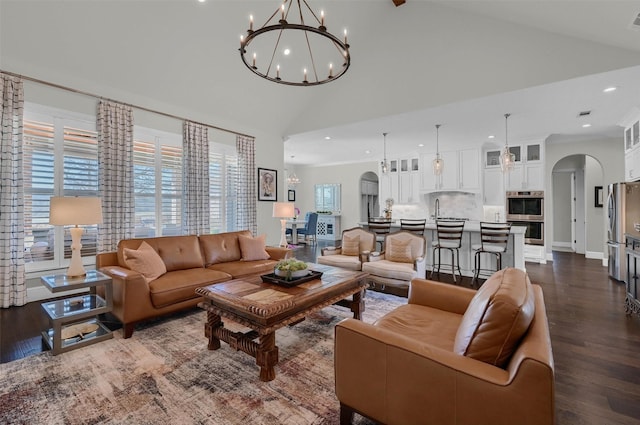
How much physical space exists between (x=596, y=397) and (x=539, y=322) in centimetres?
116

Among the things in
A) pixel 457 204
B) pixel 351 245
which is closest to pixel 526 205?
pixel 457 204

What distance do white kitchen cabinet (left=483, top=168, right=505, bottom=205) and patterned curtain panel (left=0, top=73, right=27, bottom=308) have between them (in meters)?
8.81

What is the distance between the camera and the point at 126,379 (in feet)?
6.85

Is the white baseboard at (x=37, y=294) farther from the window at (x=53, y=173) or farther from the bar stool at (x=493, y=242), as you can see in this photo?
the bar stool at (x=493, y=242)

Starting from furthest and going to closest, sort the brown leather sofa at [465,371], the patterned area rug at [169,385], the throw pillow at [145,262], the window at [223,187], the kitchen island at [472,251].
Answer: the window at [223,187] < the kitchen island at [472,251] < the throw pillow at [145,262] < the patterned area rug at [169,385] < the brown leather sofa at [465,371]

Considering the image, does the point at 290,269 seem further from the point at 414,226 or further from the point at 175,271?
the point at 414,226

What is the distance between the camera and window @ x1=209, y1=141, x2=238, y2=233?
5.66 metres

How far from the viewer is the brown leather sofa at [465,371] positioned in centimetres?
110

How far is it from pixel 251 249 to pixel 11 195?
9.42 feet

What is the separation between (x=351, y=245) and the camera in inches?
190

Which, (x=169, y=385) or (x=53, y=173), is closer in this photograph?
(x=169, y=385)

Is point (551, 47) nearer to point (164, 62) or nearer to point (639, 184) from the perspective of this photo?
point (639, 184)

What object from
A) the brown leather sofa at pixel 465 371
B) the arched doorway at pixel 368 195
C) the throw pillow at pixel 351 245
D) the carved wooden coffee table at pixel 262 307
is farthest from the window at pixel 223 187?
the arched doorway at pixel 368 195

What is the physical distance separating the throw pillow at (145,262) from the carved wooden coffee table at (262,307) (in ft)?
3.06
